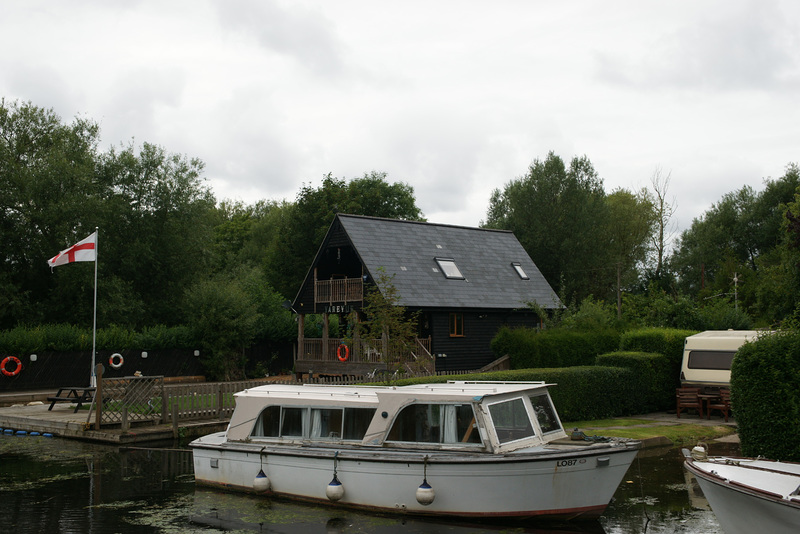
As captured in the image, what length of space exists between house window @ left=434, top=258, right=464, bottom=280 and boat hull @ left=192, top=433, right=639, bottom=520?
21942 mm

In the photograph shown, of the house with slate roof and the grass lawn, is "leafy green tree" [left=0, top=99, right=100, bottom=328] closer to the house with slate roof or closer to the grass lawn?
the house with slate roof

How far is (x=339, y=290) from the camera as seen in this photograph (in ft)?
112

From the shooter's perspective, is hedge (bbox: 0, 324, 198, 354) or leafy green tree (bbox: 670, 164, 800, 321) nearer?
hedge (bbox: 0, 324, 198, 354)

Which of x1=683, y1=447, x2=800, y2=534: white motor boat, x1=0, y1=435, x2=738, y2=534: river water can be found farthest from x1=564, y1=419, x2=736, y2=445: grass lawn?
x1=683, y1=447, x2=800, y2=534: white motor boat

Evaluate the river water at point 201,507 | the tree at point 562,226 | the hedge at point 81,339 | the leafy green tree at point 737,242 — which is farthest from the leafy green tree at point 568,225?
the river water at point 201,507

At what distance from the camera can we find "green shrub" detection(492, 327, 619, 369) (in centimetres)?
2952

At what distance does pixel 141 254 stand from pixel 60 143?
8841 millimetres

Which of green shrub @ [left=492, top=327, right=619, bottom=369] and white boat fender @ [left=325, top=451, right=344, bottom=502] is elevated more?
green shrub @ [left=492, top=327, right=619, bottom=369]

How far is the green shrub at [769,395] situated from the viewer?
43.0 ft

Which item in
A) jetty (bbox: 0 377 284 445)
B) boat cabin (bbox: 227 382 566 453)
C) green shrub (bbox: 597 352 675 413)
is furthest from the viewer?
green shrub (bbox: 597 352 675 413)

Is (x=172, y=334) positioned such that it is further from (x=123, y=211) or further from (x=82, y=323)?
(x=123, y=211)

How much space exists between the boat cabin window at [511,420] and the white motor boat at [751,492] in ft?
9.12

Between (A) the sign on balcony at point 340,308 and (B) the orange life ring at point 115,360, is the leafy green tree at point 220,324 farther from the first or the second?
(A) the sign on balcony at point 340,308

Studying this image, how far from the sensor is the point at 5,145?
4050cm
